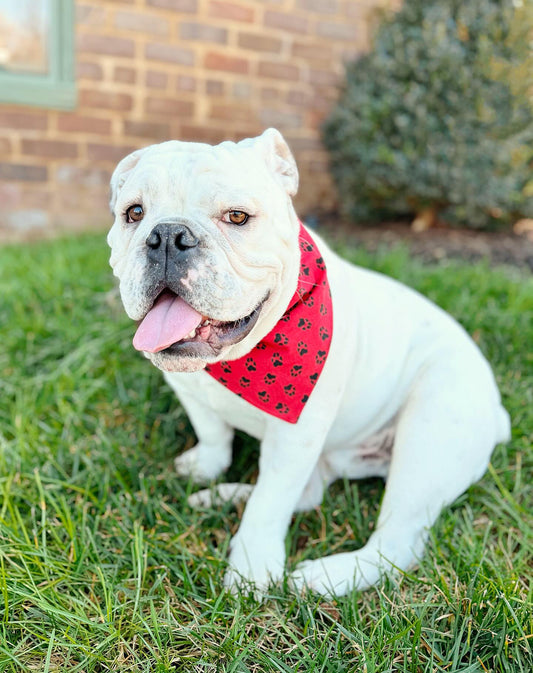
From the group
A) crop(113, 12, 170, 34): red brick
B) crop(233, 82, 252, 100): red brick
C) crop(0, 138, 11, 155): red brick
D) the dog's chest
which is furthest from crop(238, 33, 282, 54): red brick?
the dog's chest

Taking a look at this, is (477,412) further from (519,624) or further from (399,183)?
(399,183)

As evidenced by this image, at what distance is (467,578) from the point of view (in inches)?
73.3

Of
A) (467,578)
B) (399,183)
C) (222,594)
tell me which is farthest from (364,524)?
(399,183)

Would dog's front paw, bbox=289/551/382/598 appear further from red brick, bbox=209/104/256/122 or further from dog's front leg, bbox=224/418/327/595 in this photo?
red brick, bbox=209/104/256/122

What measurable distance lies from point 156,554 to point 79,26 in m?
5.05

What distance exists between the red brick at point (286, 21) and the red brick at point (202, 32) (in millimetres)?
479

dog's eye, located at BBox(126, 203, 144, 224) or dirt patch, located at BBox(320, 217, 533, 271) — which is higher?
dog's eye, located at BBox(126, 203, 144, 224)

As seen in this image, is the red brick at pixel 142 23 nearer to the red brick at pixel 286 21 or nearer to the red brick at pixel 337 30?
the red brick at pixel 286 21

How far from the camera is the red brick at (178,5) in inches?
219

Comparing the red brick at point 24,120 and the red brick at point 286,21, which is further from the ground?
the red brick at point 286,21

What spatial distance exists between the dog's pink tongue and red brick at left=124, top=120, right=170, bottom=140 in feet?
15.1

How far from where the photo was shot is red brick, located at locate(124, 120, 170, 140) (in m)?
5.87

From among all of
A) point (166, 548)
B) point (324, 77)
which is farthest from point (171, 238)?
point (324, 77)

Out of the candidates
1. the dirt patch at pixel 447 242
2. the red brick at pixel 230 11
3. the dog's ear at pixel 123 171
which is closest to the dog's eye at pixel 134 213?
the dog's ear at pixel 123 171
